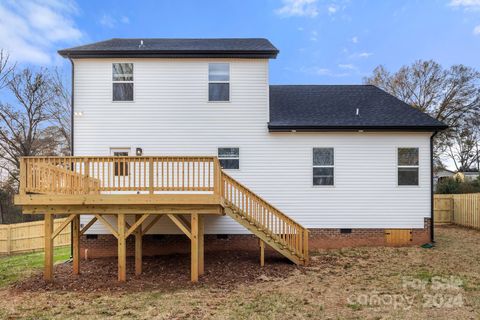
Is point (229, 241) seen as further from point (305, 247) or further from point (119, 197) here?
point (119, 197)

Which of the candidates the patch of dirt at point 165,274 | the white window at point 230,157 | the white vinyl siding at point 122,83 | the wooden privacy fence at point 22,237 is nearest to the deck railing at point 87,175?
the patch of dirt at point 165,274

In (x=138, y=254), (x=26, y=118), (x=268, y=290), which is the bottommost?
(x=268, y=290)

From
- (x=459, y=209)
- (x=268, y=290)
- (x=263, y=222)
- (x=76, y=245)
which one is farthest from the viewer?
(x=459, y=209)

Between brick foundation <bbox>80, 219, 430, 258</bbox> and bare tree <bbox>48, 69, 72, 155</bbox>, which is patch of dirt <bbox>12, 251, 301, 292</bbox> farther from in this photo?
bare tree <bbox>48, 69, 72, 155</bbox>

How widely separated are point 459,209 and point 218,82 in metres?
14.8

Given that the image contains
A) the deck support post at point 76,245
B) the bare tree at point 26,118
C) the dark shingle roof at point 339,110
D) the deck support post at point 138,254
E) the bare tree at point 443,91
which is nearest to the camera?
the deck support post at point 138,254

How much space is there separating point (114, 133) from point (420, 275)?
9.68 m

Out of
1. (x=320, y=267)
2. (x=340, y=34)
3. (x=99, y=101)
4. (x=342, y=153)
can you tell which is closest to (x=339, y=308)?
(x=320, y=267)

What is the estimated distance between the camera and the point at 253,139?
10875 millimetres

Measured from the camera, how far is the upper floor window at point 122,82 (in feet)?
35.8

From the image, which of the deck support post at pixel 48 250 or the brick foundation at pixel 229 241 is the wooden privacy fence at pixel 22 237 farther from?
the deck support post at pixel 48 250

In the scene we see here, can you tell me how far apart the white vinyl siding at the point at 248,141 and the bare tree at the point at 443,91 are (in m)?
19.3

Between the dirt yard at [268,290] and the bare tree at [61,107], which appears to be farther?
the bare tree at [61,107]

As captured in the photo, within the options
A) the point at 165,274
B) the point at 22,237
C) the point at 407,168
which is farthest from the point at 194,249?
the point at 22,237
